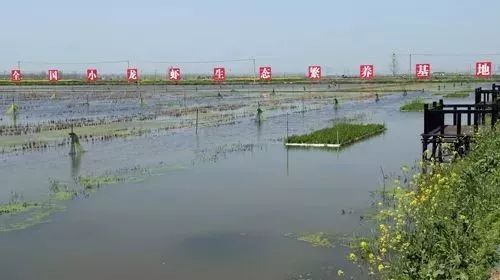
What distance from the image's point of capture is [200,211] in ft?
50.3

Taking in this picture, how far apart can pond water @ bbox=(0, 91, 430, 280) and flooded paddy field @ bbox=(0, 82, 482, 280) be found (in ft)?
0.12

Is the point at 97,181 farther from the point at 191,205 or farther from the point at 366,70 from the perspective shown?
the point at 366,70

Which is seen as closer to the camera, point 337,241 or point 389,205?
point 337,241

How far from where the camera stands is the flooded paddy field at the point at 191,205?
11398 millimetres

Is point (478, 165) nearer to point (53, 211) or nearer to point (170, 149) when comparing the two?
point (53, 211)

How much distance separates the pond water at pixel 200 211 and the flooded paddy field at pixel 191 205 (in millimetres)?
37

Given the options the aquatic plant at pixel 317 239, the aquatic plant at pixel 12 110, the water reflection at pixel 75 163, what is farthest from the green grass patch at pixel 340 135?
the aquatic plant at pixel 12 110

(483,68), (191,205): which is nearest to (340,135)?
(191,205)

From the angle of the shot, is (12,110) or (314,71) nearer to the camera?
(12,110)

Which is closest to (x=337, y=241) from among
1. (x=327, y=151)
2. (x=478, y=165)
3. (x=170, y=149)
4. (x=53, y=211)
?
(x=478, y=165)

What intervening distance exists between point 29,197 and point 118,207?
3.17 metres

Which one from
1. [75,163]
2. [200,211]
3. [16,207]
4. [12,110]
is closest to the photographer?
[200,211]

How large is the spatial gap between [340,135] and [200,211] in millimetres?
14614

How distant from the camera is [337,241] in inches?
493
